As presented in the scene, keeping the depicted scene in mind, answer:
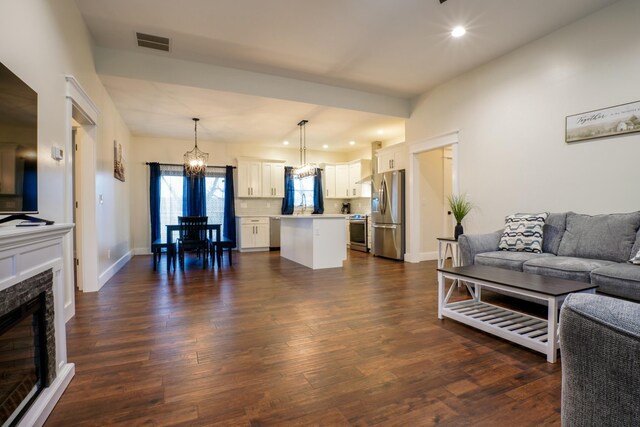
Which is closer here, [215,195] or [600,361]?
[600,361]

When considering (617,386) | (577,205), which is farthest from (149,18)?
(577,205)

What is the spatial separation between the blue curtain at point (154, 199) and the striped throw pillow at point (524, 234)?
22.0 feet

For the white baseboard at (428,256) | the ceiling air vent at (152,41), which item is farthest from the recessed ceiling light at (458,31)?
the white baseboard at (428,256)

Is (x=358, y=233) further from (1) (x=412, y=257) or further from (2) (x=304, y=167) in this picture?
(2) (x=304, y=167)

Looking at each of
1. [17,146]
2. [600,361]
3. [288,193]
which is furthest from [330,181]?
[600,361]

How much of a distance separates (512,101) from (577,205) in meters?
1.54

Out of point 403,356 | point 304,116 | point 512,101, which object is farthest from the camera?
point 304,116

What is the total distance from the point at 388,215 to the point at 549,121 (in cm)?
305

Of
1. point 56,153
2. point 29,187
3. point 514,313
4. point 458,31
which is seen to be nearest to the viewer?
point 29,187

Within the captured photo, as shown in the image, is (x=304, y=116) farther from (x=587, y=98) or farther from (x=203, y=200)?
(x=587, y=98)

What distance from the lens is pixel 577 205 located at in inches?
134

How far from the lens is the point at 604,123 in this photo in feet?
10.5

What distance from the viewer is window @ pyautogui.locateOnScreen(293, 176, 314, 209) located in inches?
330

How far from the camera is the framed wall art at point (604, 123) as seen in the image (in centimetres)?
301
